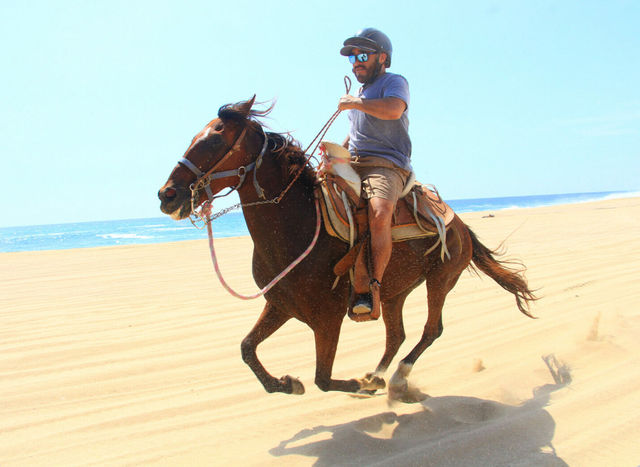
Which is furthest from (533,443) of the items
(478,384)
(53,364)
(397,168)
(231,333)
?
(53,364)

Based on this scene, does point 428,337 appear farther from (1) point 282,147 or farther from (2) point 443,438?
(1) point 282,147

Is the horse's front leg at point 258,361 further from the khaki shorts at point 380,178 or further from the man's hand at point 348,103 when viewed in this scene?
the man's hand at point 348,103

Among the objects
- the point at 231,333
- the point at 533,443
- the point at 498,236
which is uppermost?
the point at 533,443

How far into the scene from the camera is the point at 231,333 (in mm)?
6277

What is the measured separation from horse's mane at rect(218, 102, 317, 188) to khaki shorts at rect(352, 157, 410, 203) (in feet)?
1.32

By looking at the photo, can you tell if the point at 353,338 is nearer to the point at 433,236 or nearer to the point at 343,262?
the point at 433,236

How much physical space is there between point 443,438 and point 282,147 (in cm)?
238

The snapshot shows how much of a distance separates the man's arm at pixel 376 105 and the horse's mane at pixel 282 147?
0.46 meters

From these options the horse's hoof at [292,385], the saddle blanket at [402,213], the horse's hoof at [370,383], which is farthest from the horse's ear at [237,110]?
the horse's hoof at [370,383]

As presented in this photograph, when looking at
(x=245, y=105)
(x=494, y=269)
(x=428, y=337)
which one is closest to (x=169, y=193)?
(x=245, y=105)

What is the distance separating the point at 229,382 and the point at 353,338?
183cm

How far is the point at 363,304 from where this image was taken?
3.42 m

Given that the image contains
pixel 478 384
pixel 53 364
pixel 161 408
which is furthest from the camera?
pixel 53 364

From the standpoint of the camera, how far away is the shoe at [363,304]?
341 centimetres
